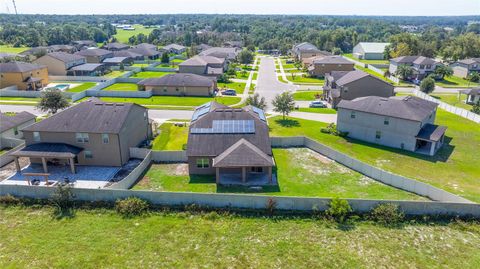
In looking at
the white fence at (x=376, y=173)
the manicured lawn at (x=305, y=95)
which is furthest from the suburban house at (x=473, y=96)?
the white fence at (x=376, y=173)

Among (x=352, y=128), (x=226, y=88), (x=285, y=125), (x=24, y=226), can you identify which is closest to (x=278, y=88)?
(x=226, y=88)

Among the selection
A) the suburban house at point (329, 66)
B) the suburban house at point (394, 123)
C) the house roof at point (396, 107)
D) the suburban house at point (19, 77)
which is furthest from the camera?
the suburban house at point (329, 66)

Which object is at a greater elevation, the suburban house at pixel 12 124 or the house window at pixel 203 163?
the suburban house at pixel 12 124

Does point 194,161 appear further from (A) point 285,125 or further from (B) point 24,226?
(A) point 285,125

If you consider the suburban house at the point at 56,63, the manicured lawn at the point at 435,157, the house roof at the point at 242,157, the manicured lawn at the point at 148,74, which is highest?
the suburban house at the point at 56,63

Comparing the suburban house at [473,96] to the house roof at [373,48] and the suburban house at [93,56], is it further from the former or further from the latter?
the suburban house at [93,56]
